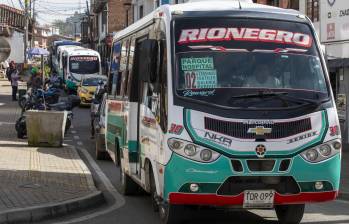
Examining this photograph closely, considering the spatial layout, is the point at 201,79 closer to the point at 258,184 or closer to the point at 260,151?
the point at 260,151

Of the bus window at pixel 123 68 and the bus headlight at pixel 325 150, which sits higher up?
the bus window at pixel 123 68

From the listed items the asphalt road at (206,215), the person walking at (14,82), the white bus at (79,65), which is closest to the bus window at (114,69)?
the asphalt road at (206,215)

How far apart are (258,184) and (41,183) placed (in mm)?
4775

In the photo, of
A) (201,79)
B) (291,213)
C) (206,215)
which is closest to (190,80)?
(201,79)

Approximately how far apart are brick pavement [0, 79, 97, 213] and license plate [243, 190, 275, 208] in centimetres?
309

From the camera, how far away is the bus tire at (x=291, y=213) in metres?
8.45

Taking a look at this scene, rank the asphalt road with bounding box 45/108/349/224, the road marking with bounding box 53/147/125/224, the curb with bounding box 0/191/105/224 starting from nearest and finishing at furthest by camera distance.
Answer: the curb with bounding box 0/191/105/224 < the asphalt road with bounding box 45/108/349/224 < the road marking with bounding box 53/147/125/224

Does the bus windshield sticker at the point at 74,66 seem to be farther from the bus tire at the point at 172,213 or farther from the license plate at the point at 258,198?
the license plate at the point at 258,198

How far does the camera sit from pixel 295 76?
8.07 metres

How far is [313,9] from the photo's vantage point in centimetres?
2155

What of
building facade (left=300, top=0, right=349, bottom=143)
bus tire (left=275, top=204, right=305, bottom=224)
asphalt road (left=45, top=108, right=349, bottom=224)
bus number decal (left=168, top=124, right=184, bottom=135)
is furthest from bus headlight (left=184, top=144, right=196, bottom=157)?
building facade (left=300, top=0, right=349, bottom=143)

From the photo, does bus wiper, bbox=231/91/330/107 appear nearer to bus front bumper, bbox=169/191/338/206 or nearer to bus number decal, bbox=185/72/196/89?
bus number decal, bbox=185/72/196/89

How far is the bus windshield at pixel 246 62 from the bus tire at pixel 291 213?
4.86ft

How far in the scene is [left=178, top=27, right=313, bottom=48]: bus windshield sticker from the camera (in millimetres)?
7997
